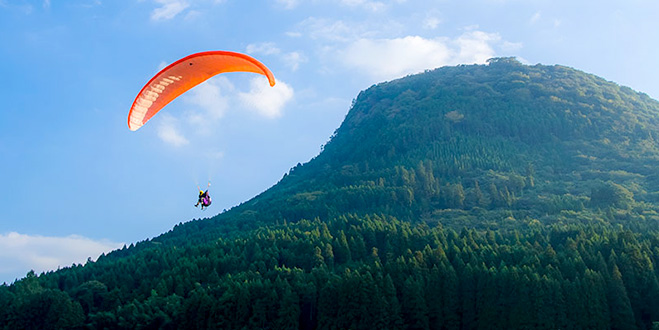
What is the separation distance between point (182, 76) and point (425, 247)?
126ft

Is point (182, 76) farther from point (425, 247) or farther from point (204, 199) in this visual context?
point (425, 247)

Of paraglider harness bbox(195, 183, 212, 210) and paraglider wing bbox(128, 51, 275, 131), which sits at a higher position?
paraglider wing bbox(128, 51, 275, 131)

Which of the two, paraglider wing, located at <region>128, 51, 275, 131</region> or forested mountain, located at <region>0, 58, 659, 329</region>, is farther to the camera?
forested mountain, located at <region>0, 58, 659, 329</region>

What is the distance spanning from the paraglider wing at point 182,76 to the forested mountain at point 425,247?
87.2 feet

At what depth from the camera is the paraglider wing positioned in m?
32.7

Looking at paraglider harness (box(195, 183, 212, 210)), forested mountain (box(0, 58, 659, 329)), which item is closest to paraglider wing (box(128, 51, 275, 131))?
paraglider harness (box(195, 183, 212, 210))

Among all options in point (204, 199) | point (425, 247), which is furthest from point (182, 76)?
point (425, 247)

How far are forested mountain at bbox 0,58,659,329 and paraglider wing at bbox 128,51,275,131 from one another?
87.2ft

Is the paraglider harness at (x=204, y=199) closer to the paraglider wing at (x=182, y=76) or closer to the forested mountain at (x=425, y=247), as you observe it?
the paraglider wing at (x=182, y=76)

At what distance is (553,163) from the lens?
12375 cm

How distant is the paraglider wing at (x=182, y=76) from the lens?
3272cm

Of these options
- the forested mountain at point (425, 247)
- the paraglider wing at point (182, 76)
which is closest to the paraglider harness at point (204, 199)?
the paraglider wing at point (182, 76)

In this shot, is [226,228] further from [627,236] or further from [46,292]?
[627,236]

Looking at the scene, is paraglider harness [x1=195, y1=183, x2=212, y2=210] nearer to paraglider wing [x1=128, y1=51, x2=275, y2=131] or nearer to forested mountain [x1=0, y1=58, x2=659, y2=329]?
paraglider wing [x1=128, y1=51, x2=275, y2=131]
